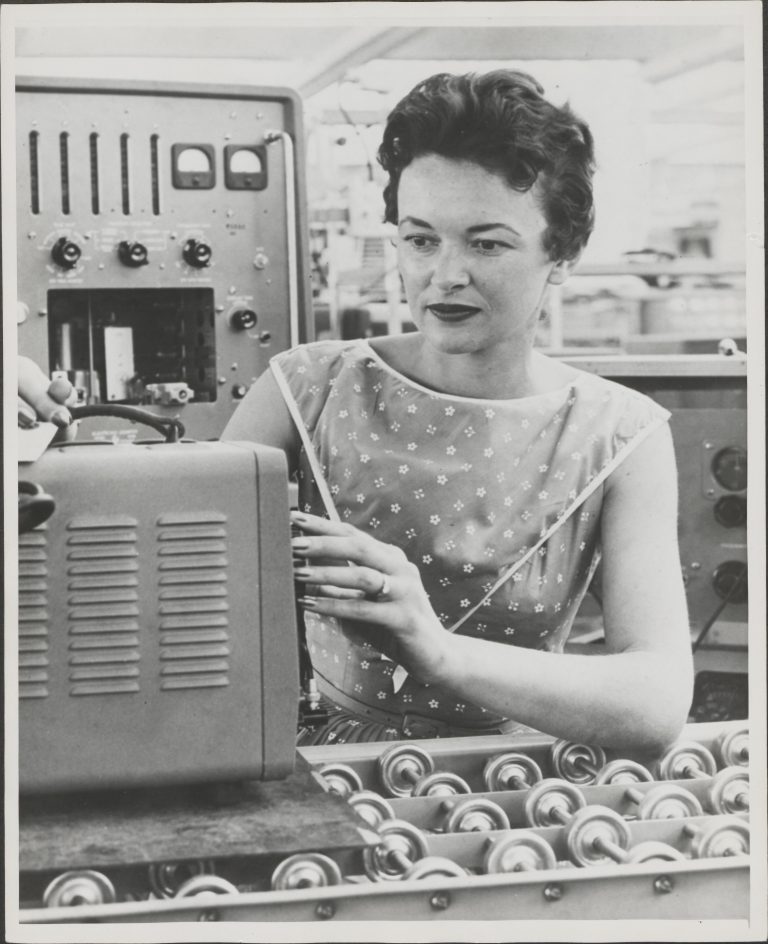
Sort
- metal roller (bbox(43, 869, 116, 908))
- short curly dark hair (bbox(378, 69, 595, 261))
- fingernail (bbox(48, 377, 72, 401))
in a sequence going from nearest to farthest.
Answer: metal roller (bbox(43, 869, 116, 908)) → fingernail (bbox(48, 377, 72, 401)) → short curly dark hair (bbox(378, 69, 595, 261))

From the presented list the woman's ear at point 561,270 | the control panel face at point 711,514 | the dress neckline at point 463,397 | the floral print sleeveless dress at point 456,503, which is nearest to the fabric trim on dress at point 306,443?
the floral print sleeveless dress at point 456,503

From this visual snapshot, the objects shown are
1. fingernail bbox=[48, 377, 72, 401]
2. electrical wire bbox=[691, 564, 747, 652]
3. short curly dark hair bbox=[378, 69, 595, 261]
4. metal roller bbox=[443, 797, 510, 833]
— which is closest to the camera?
metal roller bbox=[443, 797, 510, 833]

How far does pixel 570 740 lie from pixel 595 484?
1.23 ft

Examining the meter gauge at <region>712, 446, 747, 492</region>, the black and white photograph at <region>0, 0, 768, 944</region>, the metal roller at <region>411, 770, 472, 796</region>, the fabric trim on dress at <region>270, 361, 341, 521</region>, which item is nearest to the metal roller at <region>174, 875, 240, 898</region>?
the black and white photograph at <region>0, 0, 768, 944</region>

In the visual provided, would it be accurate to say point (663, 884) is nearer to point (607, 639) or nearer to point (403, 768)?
point (403, 768)

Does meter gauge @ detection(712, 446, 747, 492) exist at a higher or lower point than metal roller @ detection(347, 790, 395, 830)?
higher

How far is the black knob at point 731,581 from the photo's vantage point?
2.06m

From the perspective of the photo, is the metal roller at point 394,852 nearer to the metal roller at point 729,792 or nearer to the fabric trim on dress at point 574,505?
the metal roller at point 729,792

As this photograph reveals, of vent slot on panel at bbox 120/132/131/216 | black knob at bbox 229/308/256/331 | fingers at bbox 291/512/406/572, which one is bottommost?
fingers at bbox 291/512/406/572

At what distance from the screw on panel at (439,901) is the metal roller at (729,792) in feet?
1.02

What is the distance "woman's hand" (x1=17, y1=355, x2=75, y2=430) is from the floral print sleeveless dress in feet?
1.50

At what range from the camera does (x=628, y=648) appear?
127 cm

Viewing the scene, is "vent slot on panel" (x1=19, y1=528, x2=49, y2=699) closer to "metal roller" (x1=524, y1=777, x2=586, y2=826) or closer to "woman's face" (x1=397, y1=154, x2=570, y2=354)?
"metal roller" (x1=524, y1=777, x2=586, y2=826)

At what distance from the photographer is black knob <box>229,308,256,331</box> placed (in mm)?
1997
